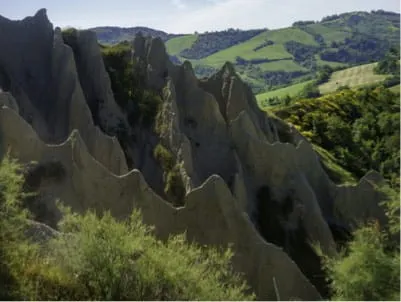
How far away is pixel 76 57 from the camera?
143ft

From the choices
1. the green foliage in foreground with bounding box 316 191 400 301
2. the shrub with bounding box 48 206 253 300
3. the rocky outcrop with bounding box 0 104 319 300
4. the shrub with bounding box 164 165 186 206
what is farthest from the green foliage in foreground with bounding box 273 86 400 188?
the shrub with bounding box 48 206 253 300

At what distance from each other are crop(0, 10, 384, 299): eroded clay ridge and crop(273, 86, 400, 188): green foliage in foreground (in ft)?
72.4

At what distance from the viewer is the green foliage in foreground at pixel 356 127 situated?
67.7m

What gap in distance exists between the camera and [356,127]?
273 ft

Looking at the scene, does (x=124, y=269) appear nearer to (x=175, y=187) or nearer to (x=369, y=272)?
(x=369, y=272)

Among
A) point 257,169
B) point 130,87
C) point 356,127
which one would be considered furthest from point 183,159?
point 356,127

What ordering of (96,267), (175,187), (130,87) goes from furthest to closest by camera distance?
1. (130,87)
2. (175,187)
3. (96,267)

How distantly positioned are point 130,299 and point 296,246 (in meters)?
18.1

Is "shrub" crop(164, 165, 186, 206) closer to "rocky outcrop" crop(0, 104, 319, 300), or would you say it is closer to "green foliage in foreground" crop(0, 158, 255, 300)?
"rocky outcrop" crop(0, 104, 319, 300)

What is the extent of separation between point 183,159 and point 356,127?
177 feet

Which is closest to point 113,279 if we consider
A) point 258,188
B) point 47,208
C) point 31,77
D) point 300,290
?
point 47,208

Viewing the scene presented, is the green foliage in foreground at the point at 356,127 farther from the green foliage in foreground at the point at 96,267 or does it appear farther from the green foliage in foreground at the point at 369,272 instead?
the green foliage in foreground at the point at 96,267

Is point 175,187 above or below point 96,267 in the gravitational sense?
below

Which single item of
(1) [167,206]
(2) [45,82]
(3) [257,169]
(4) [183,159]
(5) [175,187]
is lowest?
(5) [175,187]
